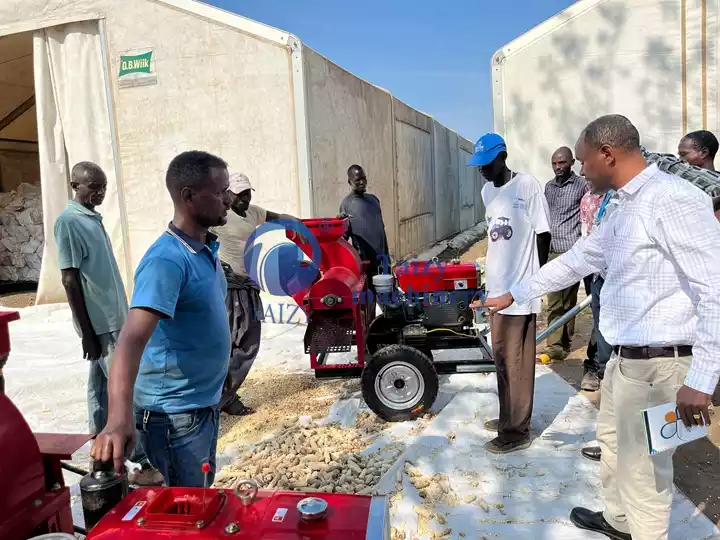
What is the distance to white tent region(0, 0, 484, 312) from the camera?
7.50 metres

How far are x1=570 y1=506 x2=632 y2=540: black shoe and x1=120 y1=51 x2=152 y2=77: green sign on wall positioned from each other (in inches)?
306

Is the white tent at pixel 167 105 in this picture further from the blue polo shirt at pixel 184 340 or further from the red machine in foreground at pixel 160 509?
the red machine in foreground at pixel 160 509

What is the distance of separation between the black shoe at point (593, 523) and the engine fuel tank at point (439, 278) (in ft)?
6.43

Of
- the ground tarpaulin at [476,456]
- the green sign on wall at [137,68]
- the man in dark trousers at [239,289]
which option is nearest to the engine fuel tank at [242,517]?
the ground tarpaulin at [476,456]

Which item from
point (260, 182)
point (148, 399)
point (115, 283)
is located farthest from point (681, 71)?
point (148, 399)

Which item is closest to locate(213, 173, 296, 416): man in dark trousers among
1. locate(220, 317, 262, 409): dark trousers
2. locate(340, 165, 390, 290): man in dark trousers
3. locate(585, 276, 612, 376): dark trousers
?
locate(220, 317, 262, 409): dark trousers

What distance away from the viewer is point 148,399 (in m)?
2.02

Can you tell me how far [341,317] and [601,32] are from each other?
5681 millimetres

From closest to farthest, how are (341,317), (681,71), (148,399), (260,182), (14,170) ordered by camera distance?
(148,399) < (341,317) < (681,71) < (260,182) < (14,170)

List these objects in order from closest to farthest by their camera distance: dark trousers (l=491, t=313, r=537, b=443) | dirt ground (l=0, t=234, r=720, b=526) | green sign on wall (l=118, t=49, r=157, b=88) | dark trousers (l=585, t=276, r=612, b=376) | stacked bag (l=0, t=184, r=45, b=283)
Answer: dirt ground (l=0, t=234, r=720, b=526) → dark trousers (l=491, t=313, r=537, b=443) → dark trousers (l=585, t=276, r=612, b=376) → green sign on wall (l=118, t=49, r=157, b=88) → stacked bag (l=0, t=184, r=45, b=283)

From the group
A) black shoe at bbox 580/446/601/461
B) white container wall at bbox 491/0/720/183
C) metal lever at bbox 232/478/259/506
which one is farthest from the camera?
white container wall at bbox 491/0/720/183

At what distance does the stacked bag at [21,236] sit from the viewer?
450 inches

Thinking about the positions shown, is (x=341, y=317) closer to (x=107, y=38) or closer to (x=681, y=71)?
(x=681, y=71)
